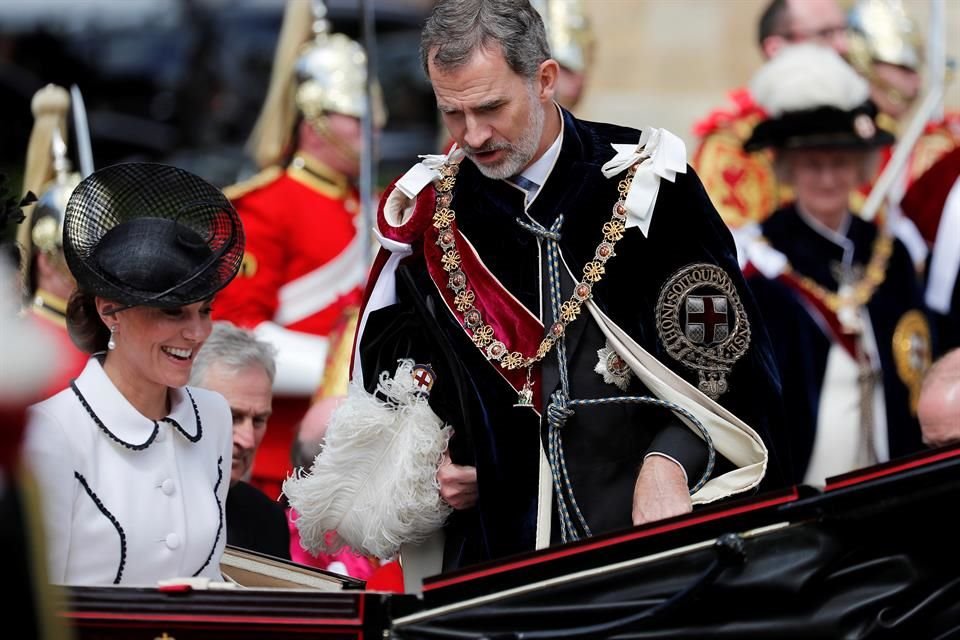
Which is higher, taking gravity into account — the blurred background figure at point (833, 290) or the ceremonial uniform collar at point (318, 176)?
the ceremonial uniform collar at point (318, 176)

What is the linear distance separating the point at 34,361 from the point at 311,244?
16.7ft

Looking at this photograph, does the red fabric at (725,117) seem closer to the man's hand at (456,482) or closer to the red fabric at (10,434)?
the man's hand at (456,482)

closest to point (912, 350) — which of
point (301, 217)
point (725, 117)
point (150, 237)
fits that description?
point (725, 117)

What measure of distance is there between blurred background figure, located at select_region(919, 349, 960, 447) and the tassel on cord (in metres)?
1.20

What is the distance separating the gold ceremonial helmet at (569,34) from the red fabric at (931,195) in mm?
1553

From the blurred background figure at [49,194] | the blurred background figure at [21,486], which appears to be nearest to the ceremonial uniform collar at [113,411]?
the blurred background figure at [21,486]

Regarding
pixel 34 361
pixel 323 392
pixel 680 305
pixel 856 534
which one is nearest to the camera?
pixel 34 361

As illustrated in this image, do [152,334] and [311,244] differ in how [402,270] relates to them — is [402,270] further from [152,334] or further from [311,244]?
[311,244]

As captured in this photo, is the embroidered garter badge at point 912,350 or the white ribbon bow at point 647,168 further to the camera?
the embroidered garter badge at point 912,350

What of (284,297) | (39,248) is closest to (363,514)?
(39,248)

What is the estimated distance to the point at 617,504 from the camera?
3754mm

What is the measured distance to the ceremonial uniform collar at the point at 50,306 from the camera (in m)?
5.98

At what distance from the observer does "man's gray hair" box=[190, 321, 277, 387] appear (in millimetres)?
4668

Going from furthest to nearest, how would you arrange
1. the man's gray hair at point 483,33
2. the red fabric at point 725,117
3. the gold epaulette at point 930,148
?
the gold epaulette at point 930,148 → the red fabric at point 725,117 → the man's gray hair at point 483,33
